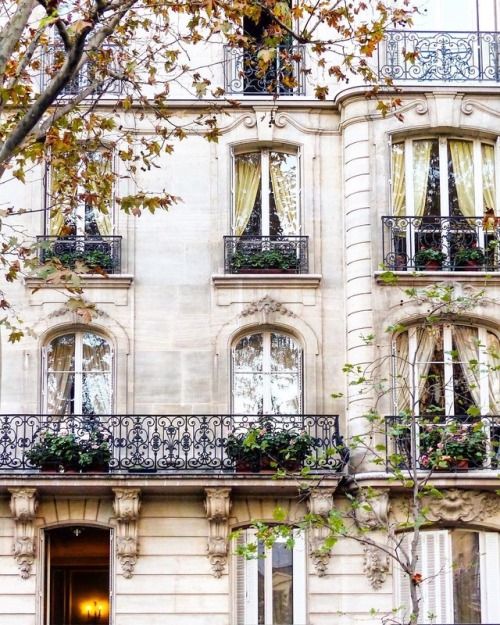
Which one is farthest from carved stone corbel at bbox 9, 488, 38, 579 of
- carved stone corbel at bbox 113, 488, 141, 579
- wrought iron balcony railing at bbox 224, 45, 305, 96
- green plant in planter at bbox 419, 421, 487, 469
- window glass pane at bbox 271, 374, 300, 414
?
wrought iron balcony railing at bbox 224, 45, 305, 96

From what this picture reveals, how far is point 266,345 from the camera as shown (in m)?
24.8

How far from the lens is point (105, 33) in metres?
15.6

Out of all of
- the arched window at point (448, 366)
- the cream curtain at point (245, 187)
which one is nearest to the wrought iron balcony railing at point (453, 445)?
the arched window at point (448, 366)

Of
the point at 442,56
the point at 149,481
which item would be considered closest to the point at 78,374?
the point at 149,481

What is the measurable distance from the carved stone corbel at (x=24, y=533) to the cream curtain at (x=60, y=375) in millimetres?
1741

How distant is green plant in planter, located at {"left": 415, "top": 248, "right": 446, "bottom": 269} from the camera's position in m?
24.2

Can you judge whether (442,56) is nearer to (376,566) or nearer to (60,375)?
(60,375)

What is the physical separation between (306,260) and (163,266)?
2272mm

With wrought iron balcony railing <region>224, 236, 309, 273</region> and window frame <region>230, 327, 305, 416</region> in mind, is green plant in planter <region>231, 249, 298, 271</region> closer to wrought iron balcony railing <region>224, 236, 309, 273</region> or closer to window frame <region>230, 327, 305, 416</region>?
wrought iron balcony railing <region>224, 236, 309, 273</region>

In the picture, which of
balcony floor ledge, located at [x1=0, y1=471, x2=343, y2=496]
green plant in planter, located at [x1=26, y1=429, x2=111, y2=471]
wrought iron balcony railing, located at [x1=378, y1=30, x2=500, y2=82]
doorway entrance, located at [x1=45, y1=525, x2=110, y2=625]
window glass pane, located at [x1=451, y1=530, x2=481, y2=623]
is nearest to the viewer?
balcony floor ledge, located at [x1=0, y1=471, x2=343, y2=496]

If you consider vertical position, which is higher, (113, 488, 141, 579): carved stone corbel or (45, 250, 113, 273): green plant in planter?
(45, 250, 113, 273): green plant in planter

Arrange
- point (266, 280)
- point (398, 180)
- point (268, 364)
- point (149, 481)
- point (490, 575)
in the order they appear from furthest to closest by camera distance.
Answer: point (398, 180)
point (268, 364)
point (266, 280)
point (490, 575)
point (149, 481)

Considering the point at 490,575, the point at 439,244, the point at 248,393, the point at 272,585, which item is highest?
the point at 439,244

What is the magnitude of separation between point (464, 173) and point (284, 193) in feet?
9.55
